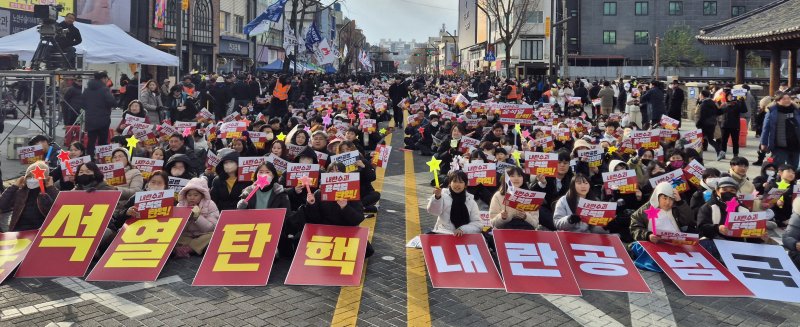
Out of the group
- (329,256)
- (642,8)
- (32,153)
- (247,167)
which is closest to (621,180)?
(329,256)

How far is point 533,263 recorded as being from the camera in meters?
6.73

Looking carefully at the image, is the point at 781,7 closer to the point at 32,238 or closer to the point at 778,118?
the point at 778,118

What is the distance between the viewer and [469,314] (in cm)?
583

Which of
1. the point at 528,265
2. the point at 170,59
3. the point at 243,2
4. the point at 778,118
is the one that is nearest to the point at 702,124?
the point at 778,118

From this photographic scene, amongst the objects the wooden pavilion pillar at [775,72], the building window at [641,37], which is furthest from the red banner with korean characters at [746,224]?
the building window at [641,37]

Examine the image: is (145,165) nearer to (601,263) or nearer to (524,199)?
(524,199)

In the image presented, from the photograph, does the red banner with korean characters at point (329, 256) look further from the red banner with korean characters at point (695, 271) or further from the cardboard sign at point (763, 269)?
the cardboard sign at point (763, 269)

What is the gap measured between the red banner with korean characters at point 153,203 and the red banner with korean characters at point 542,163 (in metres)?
4.26

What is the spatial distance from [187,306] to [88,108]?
28.1 ft

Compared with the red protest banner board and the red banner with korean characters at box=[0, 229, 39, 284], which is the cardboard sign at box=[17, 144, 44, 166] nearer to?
the red banner with korean characters at box=[0, 229, 39, 284]

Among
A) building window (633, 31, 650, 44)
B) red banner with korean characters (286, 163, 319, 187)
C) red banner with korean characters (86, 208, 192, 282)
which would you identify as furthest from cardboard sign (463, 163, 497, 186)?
building window (633, 31, 650, 44)

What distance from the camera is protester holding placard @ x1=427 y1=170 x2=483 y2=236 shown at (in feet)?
24.9

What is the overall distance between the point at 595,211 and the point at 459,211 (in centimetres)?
137

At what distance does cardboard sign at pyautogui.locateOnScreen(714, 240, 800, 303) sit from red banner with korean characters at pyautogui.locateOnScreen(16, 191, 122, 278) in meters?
5.96
